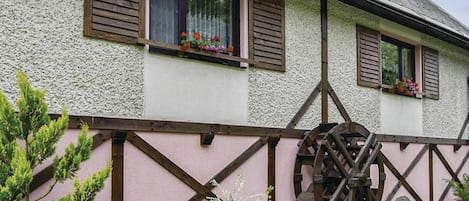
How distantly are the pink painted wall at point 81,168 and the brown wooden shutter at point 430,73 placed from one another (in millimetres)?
7745

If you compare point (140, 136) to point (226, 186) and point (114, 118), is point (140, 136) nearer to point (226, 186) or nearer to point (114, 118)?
point (114, 118)

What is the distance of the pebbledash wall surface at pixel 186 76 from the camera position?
5.04m

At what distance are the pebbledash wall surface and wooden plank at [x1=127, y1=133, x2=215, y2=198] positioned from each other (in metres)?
0.32

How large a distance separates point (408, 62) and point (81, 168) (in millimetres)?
8104

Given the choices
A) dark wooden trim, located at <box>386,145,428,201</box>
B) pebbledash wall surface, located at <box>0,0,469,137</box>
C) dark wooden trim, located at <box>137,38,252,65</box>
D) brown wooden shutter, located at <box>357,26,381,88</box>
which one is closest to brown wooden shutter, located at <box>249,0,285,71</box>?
pebbledash wall surface, located at <box>0,0,469,137</box>

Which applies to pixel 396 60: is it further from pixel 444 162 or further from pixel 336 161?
pixel 336 161

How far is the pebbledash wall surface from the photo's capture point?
5043mm

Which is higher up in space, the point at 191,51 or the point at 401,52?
the point at 401,52

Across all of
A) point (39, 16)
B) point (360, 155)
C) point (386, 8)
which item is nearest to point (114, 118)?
point (39, 16)

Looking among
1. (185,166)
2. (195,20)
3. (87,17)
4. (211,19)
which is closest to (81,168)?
(185,166)

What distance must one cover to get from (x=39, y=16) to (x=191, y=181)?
2541 millimetres

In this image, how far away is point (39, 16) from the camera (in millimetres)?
5066

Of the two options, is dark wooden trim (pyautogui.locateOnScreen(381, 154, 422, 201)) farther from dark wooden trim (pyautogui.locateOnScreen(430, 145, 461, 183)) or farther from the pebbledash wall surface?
dark wooden trim (pyautogui.locateOnScreen(430, 145, 461, 183))

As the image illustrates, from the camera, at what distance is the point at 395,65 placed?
10.7 metres
